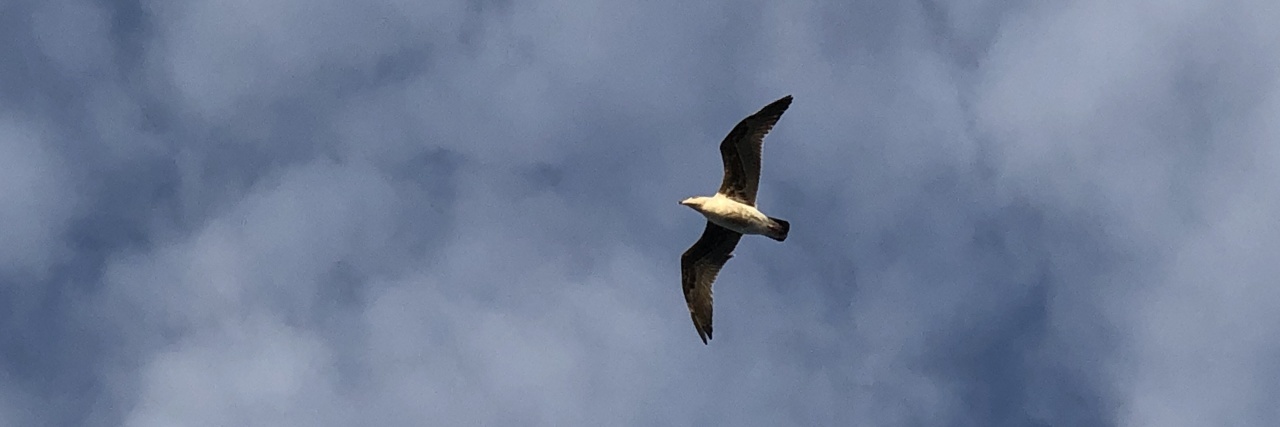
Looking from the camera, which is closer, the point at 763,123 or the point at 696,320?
the point at 763,123

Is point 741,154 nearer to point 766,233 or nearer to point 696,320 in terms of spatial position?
point 766,233

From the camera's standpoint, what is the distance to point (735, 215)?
163ft

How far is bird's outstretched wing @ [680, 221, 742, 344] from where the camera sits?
2079 inches

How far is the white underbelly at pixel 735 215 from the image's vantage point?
49781mm

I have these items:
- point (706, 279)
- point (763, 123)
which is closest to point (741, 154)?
point (763, 123)

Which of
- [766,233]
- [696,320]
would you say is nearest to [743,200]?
[766,233]

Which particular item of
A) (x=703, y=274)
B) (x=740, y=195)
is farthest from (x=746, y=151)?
(x=703, y=274)

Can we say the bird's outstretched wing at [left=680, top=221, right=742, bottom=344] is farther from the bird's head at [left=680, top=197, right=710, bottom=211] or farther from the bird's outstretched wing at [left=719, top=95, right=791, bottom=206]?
the bird's outstretched wing at [left=719, top=95, right=791, bottom=206]

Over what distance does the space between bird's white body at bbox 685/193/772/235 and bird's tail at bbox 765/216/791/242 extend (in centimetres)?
13

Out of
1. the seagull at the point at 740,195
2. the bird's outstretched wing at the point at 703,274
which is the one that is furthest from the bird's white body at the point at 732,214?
the bird's outstretched wing at the point at 703,274

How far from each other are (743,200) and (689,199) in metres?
1.99

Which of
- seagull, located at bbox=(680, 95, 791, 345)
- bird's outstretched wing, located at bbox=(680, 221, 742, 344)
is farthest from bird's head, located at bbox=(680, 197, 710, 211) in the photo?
bird's outstretched wing, located at bbox=(680, 221, 742, 344)

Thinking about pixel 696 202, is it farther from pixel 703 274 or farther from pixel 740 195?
pixel 703 274

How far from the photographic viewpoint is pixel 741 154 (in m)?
49.9
